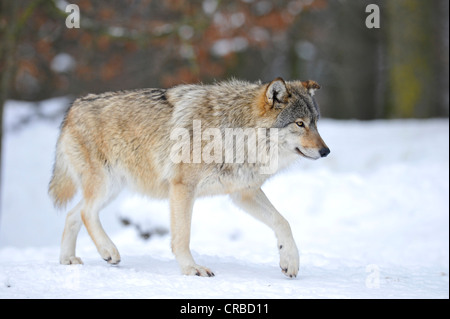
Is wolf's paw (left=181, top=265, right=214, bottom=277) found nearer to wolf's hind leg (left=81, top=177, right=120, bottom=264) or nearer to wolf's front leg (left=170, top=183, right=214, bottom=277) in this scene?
wolf's front leg (left=170, top=183, right=214, bottom=277)

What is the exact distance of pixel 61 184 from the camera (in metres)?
5.61

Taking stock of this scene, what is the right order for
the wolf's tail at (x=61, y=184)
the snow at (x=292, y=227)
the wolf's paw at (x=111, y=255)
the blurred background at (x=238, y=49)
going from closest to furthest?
the snow at (x=292, y=227)
the wolf's paw at (x=111, y=255)
the wolf's tail at (x=61, y=184)
the blurred background at (x=238, y=49)

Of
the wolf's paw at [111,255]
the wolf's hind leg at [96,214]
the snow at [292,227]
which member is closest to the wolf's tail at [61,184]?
the wolf's hind leg at [96,214]

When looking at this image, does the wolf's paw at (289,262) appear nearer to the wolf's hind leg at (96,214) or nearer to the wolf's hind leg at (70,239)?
the wolf's hind leg at (96,214)

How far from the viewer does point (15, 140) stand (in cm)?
1272

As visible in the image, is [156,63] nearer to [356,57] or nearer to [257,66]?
[257,66]

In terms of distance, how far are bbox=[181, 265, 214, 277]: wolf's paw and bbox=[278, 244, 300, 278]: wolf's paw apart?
569mm

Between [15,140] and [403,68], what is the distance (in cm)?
861

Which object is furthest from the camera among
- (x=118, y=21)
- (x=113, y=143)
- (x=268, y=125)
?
(x=118, y=21)

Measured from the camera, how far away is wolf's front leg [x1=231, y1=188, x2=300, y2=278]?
461 centimetres

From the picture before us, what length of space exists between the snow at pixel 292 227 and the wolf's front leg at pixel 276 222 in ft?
0.43

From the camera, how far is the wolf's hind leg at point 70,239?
16.5 ft

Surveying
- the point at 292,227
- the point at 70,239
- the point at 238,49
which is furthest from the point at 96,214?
the point at 238,49
